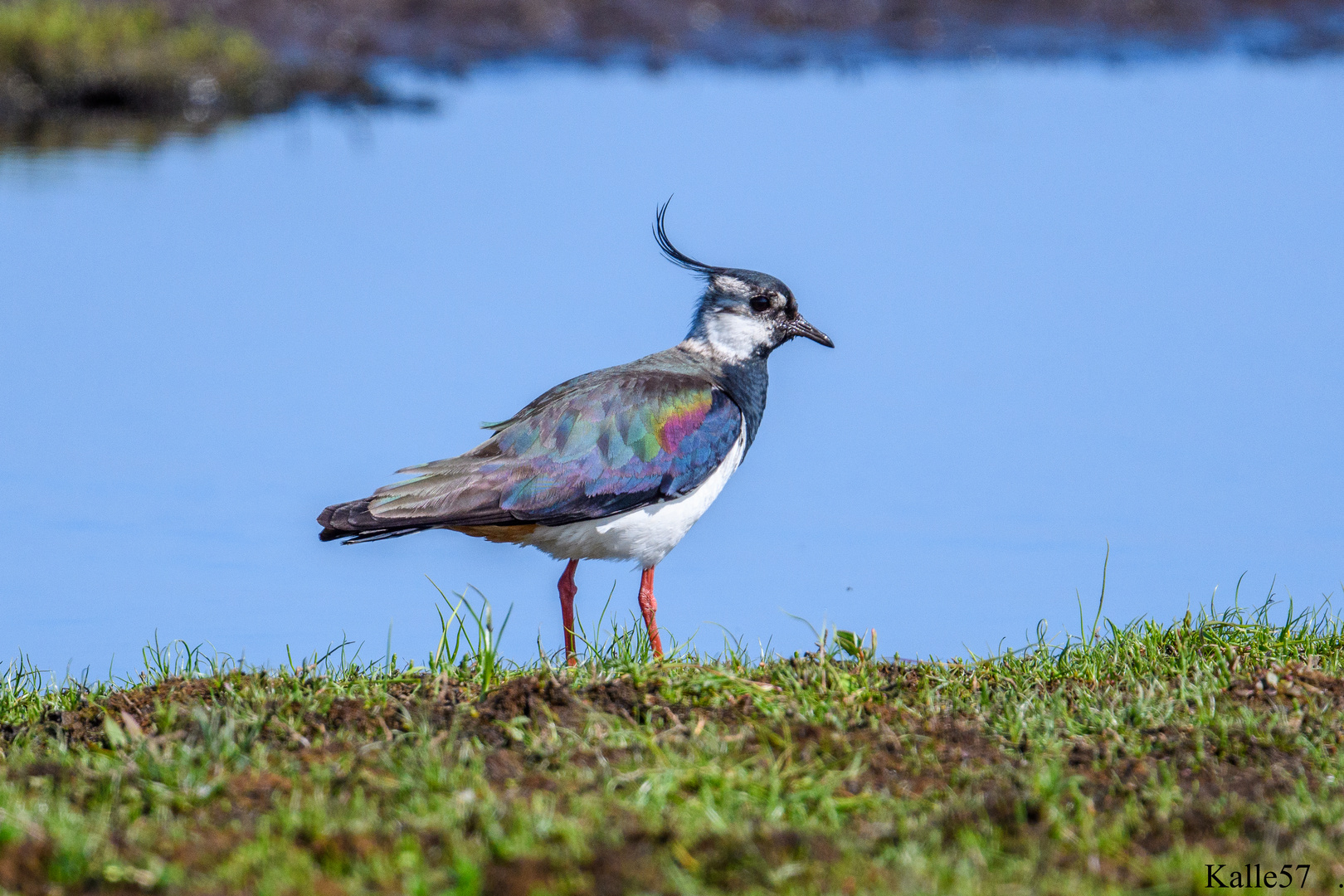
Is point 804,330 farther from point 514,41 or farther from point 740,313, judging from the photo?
point 514,41

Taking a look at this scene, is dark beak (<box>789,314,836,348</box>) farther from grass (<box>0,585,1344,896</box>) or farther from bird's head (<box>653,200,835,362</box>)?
grass (<box>0,585,1344,896</box>)

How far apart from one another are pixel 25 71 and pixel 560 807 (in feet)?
50.2

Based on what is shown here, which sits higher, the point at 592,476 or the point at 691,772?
the point at 592,476

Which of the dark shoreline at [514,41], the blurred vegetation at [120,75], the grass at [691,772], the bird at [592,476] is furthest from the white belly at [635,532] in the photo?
the blurred vegetation at [120,75]

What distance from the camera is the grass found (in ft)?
12.1

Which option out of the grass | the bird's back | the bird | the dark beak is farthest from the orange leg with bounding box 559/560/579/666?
the dark beak

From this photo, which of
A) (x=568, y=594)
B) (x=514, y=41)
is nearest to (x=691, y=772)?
(x=568, y=594)

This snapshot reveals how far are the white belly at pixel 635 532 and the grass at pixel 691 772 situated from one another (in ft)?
2.00

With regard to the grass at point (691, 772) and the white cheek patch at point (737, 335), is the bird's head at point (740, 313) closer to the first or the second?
the white cheek patch at point (737, 335)

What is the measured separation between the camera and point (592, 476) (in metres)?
6.24


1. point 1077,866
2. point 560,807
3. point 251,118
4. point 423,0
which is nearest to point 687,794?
point 560,807

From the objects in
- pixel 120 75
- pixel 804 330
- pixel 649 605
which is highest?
pixel 120 75

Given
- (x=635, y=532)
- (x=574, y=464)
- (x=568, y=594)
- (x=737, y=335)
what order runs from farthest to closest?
(x=737, y=335) < (x=568, y=594) < (x=635, y=532) < (x=574, y=464)

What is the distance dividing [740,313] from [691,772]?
3180 millimetres
